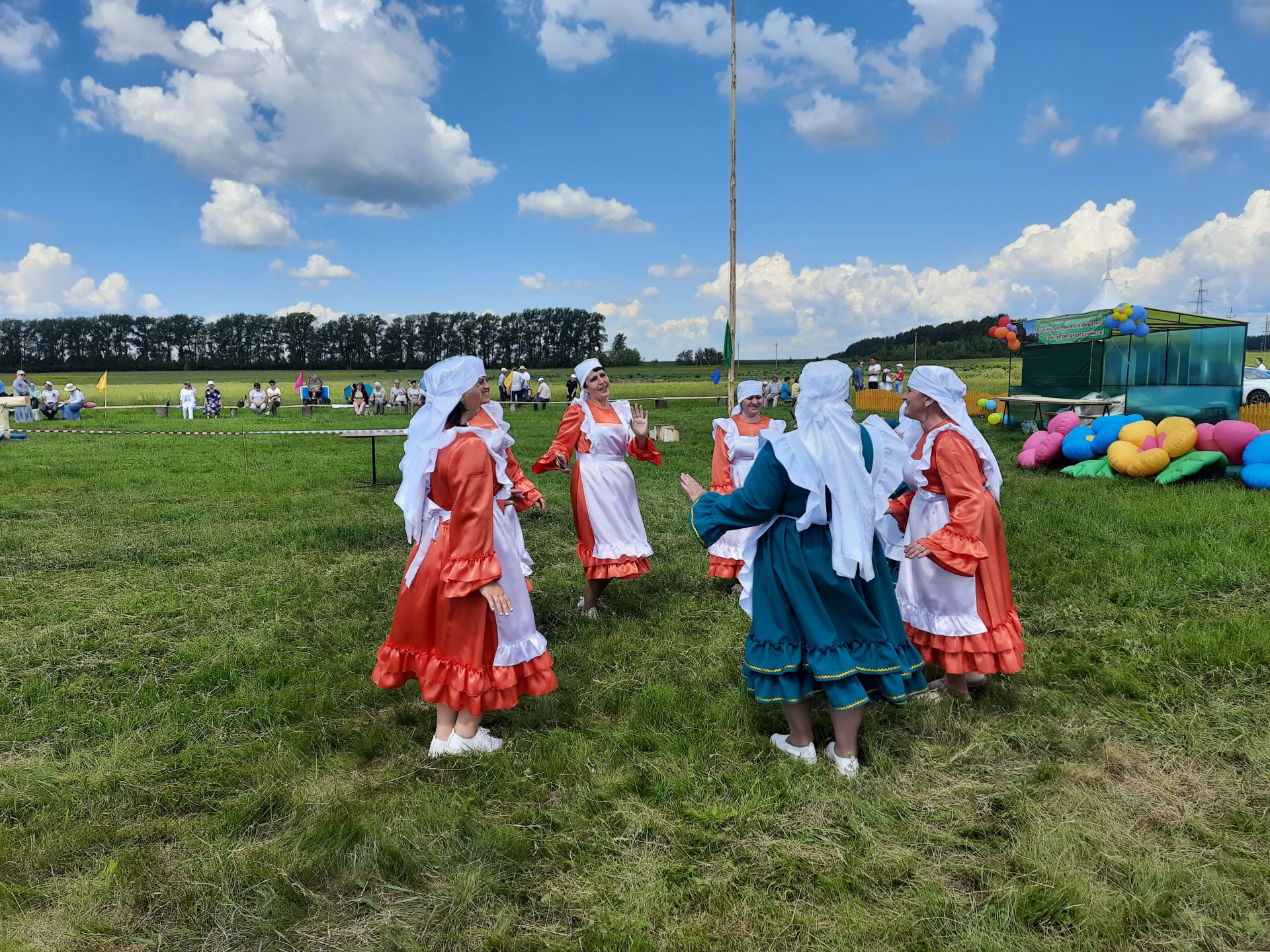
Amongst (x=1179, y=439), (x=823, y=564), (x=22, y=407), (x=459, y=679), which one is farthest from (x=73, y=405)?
(x=1179, y=439)

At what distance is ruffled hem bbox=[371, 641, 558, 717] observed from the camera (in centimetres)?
385

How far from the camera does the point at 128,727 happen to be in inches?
174

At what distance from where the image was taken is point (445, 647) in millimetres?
3867

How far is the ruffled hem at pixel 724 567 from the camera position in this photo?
6.75 metres

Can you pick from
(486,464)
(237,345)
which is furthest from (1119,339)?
(237,345)

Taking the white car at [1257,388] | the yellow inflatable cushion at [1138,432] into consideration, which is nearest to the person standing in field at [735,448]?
the yellow inflatable cushion at [1138,432]

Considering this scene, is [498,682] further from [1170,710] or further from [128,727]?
[1170,710]

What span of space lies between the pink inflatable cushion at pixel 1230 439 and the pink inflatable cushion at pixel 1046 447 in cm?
225

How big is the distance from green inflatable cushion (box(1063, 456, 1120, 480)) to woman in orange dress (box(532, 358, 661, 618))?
8.73 m

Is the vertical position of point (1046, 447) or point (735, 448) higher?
point (735, 448)

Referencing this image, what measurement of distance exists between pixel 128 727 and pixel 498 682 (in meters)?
2.33

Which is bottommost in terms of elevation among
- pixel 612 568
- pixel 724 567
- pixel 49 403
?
pixel 724 567

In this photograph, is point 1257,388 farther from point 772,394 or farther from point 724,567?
point 724,567

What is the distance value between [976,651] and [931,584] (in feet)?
1.46
